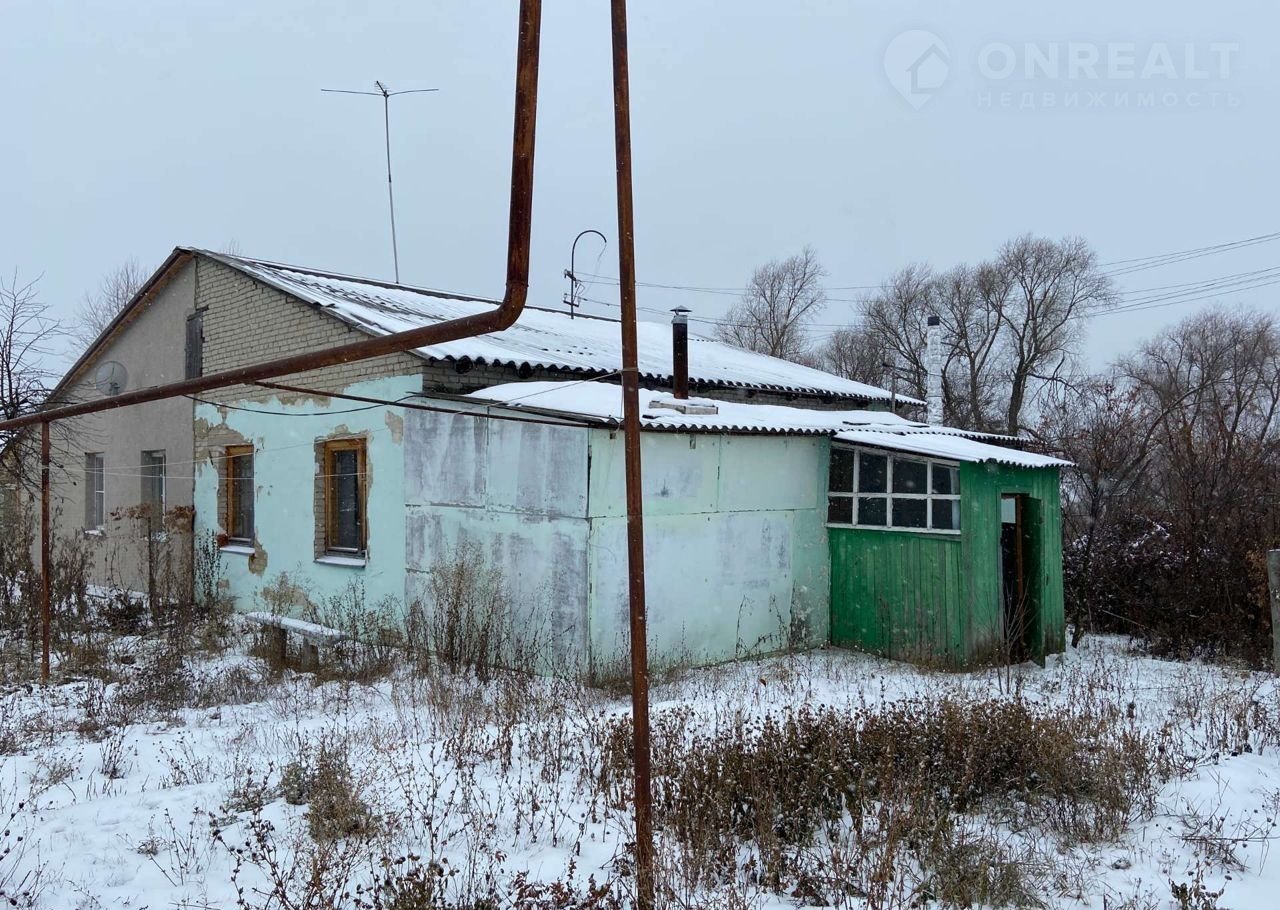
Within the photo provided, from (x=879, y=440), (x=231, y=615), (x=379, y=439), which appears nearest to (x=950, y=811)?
(x=879, y=440)

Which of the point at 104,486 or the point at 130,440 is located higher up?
the point at 130,440

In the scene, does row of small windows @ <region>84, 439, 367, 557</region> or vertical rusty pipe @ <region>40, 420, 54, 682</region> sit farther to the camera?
row of small windows @ <region>84, 439, 367, 557</region>

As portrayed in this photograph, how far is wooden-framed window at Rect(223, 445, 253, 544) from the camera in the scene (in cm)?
1198

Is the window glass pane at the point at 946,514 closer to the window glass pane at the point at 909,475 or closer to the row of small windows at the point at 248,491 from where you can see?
the window glass pane at the point at 909,475

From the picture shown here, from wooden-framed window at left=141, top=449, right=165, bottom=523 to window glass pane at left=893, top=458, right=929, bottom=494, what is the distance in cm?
1065

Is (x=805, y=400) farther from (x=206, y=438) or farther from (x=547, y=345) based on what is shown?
(x=206, y=438)

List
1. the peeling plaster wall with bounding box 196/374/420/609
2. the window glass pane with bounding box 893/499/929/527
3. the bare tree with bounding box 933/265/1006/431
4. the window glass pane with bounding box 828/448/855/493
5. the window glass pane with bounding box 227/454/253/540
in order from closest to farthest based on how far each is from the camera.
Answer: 1. the window glass pane with bounding box 893/499/929/527
2. the peeling plaster wall with bounding box 196/374/420/609
3. the window glass pane with bounding box 828/448/855/493
4. the window glass pane with bounding box 227/454/253/540
5. the bare tree with bounding box 933/265/1006/431

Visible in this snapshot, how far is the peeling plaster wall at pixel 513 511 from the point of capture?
26.3 feet

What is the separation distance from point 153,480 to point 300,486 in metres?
4.23

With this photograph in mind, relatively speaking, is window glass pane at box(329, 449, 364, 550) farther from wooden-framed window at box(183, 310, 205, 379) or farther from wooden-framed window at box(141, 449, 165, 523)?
wooden-framed window at box(141, 449, 165, 523)

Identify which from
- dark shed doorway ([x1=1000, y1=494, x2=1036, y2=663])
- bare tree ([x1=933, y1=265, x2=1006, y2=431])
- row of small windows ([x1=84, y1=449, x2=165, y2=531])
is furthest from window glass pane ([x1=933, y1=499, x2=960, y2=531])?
bare tree ([x1=933, y1=265, x2=1006, y2=431])

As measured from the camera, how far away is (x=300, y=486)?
10836 mm

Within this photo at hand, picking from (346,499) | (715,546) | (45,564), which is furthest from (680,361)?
(45,564)

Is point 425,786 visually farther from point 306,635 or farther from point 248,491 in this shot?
point 248,491
